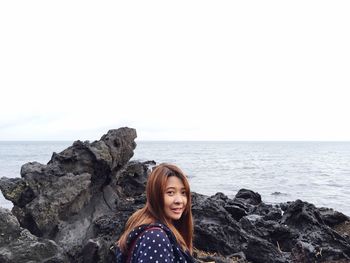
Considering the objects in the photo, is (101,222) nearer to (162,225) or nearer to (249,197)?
(162,225)

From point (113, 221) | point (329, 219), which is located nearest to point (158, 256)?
point (113, 221)

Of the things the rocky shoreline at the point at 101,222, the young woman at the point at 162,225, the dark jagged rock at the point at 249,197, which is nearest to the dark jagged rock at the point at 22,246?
the rocky shoreline at the point at 101,222

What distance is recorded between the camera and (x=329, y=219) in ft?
49.5

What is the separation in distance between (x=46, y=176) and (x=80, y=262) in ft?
11.6

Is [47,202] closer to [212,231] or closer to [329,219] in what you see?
[212,231]

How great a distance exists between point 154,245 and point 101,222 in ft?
27.9

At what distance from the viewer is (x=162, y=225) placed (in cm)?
308

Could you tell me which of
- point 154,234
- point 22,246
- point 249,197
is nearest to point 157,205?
point 154,234

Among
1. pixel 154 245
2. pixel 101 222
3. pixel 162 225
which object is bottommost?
pixel 101 222

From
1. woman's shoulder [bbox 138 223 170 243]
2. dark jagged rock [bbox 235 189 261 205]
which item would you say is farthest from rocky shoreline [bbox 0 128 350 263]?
dark jagged rock [bbox 235 189 261 205]

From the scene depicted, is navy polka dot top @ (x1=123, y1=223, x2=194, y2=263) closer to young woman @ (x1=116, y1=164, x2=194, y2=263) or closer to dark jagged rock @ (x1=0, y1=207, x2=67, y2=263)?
young woman @ (x1=116, y1=164, x2=194, y2=263)

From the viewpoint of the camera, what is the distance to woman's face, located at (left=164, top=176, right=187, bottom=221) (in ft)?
10.8

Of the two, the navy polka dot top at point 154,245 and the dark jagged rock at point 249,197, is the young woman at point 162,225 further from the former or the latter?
the dark jagged rock at point 249,197

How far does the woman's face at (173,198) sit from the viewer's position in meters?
3.28
